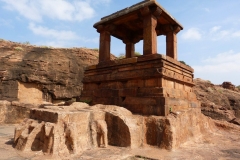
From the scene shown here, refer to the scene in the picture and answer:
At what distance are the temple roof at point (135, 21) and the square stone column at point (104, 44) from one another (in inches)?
6.9

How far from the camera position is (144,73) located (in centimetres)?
434

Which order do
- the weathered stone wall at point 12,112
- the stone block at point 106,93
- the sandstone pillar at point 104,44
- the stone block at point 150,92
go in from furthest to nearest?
1. the weathered stone wall at point 12,112
2. the sandstone pillar at point 104,44
3. the stone block at point 106,93
4. the stone block at point 150,92

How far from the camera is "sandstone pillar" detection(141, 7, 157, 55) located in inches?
183

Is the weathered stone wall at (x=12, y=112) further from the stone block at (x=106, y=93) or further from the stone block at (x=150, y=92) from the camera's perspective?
the stone block at (x=150, y=92)

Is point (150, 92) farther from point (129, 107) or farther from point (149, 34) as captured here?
point (149, 34)

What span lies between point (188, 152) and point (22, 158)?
2789mm

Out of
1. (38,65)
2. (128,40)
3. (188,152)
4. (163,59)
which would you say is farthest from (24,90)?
(188,152)

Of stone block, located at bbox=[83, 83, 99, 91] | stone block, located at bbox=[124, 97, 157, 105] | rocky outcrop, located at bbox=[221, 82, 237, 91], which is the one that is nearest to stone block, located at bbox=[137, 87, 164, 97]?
stone block, located at bbox=[124, 97, 157, 105]

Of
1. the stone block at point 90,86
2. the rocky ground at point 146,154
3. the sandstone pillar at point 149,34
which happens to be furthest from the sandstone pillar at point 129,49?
the rocky ground at point 146,154

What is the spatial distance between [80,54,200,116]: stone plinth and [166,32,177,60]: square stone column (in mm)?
792

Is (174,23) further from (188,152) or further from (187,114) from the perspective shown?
(188,152)

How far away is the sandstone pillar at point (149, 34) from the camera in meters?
4.66

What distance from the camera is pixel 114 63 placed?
5.12m

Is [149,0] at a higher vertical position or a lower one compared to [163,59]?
higher
